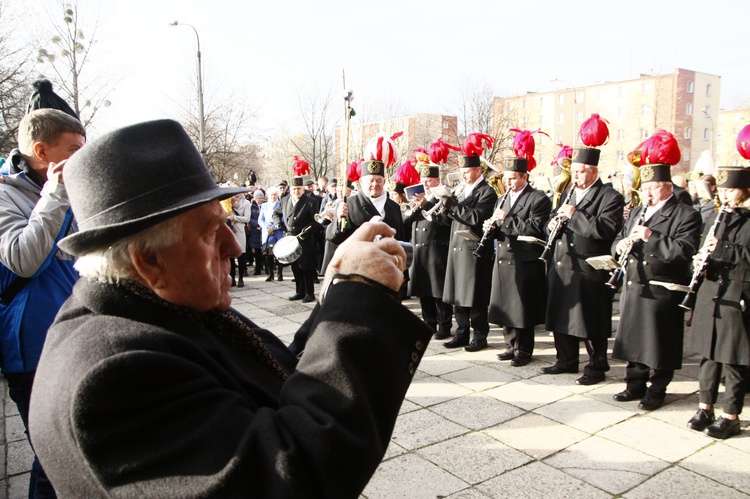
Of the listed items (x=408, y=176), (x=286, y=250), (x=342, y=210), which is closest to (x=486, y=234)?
(x=342, y=210)

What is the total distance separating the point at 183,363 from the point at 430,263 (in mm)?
6718

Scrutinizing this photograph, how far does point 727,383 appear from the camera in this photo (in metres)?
4.29

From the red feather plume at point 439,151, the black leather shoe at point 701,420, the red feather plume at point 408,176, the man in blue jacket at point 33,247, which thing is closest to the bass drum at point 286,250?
the man in blue jacket at point 33,247

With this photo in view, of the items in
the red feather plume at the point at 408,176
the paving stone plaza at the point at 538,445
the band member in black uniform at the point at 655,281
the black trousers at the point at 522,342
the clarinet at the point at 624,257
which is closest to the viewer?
the paving stone plaza at the point at 538,445

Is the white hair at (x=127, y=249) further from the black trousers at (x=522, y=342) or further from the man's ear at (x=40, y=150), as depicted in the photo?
the black trousers at (x=522, y=342)

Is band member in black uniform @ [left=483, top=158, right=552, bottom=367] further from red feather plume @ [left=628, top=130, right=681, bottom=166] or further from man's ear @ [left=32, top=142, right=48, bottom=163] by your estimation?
man's ear @ [left=32, top=142, right=48, bottom=163]

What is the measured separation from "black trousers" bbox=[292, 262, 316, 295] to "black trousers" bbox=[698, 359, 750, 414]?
272 inches

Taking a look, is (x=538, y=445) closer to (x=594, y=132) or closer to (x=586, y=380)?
(x=586, y=380)

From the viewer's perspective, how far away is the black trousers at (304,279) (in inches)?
396

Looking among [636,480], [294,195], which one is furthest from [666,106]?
[636,480]

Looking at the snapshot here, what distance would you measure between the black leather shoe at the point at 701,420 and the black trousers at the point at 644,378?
451mm

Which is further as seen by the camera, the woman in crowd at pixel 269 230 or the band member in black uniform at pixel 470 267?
the woman in crowd at pixel 269 230

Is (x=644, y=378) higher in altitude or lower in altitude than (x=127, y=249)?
lower

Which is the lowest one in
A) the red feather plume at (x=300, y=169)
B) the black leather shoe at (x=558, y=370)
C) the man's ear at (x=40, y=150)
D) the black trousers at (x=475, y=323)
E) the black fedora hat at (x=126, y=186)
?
the black leather shoe at (x=558, y=370)
